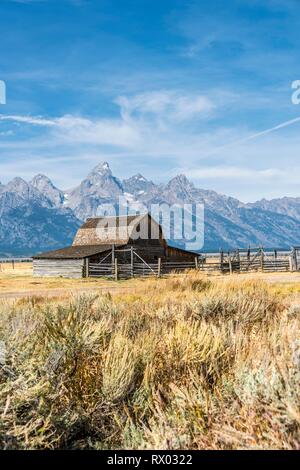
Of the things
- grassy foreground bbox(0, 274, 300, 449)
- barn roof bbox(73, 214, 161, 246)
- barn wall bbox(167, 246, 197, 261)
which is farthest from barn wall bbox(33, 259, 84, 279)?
grassy foreground bbox(0, 274, 300, 449)

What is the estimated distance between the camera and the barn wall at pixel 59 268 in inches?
1566

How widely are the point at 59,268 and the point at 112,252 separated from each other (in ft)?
16.2

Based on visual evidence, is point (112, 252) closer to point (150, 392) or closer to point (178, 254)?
point (178, 254)

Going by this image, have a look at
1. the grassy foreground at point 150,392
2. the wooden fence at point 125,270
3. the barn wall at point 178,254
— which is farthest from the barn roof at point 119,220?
the grassy foreground at point 150,392

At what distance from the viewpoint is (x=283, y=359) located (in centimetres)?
394

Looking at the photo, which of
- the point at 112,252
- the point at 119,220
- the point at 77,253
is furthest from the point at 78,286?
the point at 119,220

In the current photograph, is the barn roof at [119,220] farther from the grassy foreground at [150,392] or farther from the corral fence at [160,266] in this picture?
the grassy foreground at [150,392]

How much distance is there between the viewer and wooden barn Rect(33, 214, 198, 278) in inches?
1566

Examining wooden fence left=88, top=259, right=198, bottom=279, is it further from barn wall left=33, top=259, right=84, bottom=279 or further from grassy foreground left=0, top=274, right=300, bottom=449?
grassy foreground left=0, top=274, right=300, bottom=449

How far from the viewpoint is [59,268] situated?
41094mm
